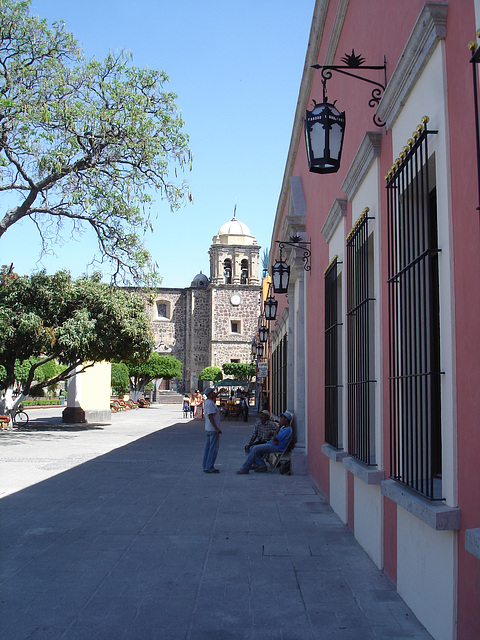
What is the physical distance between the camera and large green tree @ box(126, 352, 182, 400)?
4694 centimetres

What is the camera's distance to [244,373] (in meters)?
56.8

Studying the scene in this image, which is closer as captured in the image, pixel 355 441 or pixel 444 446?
pixel 444 446

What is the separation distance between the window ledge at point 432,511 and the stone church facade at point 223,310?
5551 centimetres

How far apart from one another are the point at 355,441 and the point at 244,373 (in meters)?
51.2

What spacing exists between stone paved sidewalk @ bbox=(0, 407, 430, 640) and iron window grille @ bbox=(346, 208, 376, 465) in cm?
89

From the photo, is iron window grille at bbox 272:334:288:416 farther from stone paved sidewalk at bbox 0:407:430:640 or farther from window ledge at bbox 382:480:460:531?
window ledge at bbox 382:480:460:531

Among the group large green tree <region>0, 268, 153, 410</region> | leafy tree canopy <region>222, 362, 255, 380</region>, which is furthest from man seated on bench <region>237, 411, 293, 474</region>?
leafy tree canopy <region>222, 362, 255, 380</region>

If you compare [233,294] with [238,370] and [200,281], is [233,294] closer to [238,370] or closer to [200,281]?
[200,281]

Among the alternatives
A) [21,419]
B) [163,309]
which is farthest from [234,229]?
[21,419]

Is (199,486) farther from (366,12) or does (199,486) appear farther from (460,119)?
(460,119)

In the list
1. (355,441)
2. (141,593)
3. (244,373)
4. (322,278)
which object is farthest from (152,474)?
(244,373)

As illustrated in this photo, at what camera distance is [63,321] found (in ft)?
64.5

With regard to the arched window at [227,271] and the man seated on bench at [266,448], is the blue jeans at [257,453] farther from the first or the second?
the arched window at [227,271]

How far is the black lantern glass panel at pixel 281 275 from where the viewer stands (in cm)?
1162
